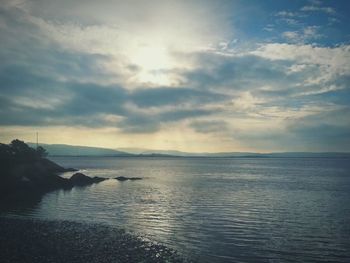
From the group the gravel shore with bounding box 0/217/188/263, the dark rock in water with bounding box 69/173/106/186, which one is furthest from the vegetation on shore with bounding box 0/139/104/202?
the gravel shore with bounding box 0/217/188/263

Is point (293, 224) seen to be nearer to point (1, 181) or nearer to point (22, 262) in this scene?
point (22, 262)

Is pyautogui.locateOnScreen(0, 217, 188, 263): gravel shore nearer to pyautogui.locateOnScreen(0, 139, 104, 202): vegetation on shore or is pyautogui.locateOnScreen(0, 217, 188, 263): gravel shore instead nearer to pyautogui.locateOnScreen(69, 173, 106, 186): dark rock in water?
pyautogui.locateOnScreen(0, 139, 104, 202): vegetation on shore

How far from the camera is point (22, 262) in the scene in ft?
79.4

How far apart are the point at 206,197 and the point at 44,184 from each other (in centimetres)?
4398

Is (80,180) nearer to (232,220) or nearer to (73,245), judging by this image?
(232,220)

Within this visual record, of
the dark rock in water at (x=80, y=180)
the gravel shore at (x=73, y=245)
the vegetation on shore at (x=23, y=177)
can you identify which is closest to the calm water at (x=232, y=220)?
the gravel shore at (x=73, y=245)

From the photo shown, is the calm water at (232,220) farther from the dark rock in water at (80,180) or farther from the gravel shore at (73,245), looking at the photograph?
the dark rock in water at (80,180)

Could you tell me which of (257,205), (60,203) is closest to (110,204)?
(60,203)

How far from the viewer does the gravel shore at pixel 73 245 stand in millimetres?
26109

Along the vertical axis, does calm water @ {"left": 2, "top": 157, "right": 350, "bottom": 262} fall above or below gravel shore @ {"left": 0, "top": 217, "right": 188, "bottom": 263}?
below

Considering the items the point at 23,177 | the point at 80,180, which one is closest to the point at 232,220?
the point at 23,177

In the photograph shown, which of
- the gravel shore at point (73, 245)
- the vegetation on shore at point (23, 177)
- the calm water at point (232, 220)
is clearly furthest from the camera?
the vegetation on shore at point (23, 177)

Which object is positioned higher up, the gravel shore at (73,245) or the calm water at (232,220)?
the gravel shore at (73,245)

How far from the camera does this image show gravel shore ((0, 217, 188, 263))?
26.1 meters
